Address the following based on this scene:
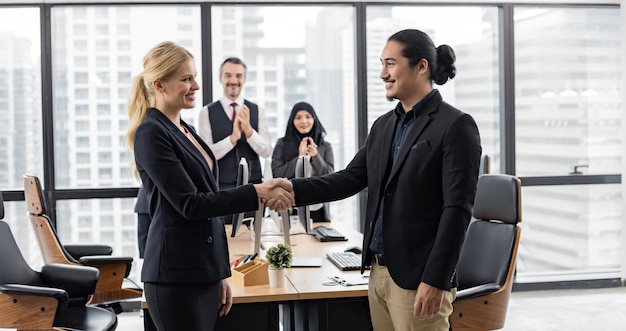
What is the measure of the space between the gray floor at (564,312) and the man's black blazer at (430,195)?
2.96m

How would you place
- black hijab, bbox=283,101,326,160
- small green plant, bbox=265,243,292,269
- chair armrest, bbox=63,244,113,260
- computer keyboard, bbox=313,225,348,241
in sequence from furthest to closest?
black hijab, bbox=283,101,326,160
chair armrest, bbox=63,244,113,260
computer keyboard, bbox=313,225,348,241
small green plant, bbox=265,243,292,269

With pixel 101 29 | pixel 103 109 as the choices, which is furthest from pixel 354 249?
pixel 101 29

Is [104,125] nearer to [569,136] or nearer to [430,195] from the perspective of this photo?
[569,136]

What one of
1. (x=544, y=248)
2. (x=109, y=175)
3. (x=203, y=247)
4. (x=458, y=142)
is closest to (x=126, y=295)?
(x=109, y=175)

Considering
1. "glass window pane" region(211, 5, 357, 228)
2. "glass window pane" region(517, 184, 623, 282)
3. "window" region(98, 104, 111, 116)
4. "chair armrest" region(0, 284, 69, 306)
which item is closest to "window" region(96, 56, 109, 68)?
"window" region(98, 104, 111, 116)

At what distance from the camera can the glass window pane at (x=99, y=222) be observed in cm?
583

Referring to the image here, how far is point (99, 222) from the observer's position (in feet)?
19.2

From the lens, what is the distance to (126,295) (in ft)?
14.2

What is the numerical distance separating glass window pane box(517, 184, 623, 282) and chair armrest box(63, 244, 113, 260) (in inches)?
138

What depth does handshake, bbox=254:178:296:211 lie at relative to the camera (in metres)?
2.78

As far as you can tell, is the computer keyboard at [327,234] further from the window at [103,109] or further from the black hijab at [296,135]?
the window at [103,109]

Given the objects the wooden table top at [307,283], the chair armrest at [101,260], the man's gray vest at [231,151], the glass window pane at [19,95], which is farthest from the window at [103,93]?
the wooden table top at [307,283]

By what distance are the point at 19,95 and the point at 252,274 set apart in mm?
3537

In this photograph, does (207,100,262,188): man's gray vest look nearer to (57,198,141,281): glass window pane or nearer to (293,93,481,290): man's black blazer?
(57,198,141,281): glass window pane
